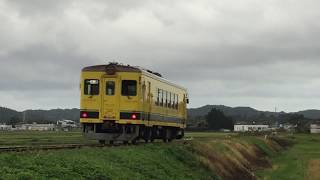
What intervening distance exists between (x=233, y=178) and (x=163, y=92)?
670 centimetres

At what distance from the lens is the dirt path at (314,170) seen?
4506 centimetres

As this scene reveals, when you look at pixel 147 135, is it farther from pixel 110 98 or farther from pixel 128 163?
pixel 128 163

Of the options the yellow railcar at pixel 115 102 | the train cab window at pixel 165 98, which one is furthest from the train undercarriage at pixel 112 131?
the train cab window at pixel 165 98

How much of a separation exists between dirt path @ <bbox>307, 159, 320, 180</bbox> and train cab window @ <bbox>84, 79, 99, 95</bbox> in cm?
2026

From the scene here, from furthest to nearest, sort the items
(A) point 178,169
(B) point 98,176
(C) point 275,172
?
1. (C) point 275,172
2. (A) point 178,169
3. (B) point 98,176

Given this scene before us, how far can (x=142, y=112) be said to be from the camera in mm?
30469

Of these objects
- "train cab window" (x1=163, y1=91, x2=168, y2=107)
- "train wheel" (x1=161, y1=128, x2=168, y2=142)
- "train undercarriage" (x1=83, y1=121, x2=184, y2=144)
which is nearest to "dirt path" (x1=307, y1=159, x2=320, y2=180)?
"train wheel" (x1=161, y1=128, x2=168, y2=142)

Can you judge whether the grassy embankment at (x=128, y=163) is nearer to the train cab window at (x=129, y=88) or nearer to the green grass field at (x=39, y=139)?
the train cab window at (x=129, y=88)

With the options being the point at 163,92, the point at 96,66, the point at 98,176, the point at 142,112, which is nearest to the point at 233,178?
the point at 163,92

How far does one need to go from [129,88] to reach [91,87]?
1.99 metres

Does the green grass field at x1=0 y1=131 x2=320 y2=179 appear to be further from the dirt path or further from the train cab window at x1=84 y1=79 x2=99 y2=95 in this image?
the train cab window at x1=84 y1=79 x2=99 y2=95

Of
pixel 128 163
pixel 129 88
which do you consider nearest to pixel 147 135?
pixel 129 88

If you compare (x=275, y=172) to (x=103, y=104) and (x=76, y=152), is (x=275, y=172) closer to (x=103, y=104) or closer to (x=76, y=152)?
(x=103, y=104)

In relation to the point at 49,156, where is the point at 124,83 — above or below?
above
